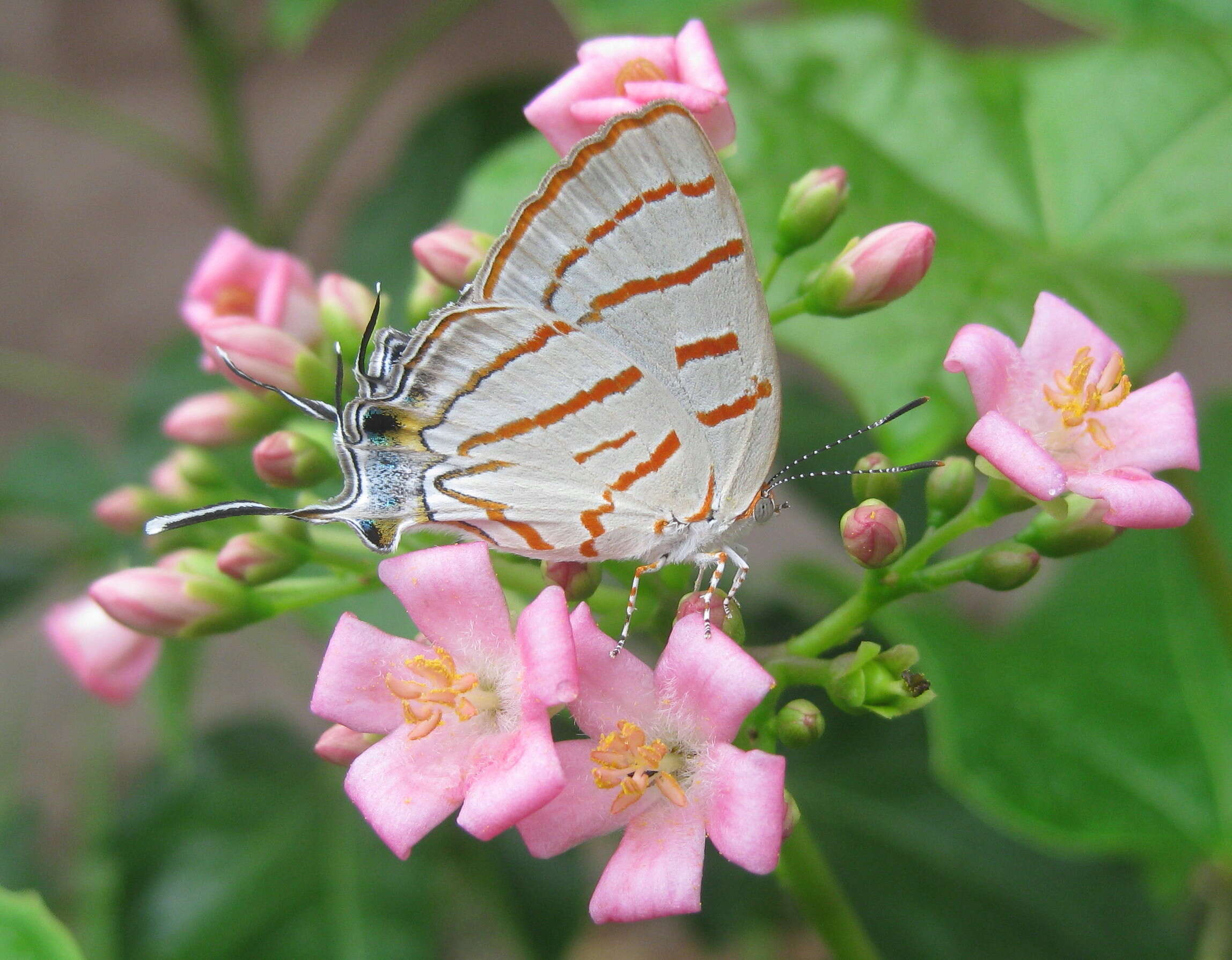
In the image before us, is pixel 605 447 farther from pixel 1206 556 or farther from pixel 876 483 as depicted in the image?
pixel 1206 556

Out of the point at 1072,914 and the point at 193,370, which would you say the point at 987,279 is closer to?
the point at 1072,914

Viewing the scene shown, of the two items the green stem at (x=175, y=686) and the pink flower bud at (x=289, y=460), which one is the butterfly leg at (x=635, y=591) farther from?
the green stem at (x=175, y=686)

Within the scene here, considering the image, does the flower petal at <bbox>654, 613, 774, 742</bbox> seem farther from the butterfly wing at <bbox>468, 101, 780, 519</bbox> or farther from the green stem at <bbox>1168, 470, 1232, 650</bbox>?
the green stem at <bbox>1168, 470, 1232, 650</bbox>

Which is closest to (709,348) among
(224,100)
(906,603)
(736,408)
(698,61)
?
(736,408)

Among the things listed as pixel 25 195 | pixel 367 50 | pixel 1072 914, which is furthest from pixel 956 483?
pixel 25 195

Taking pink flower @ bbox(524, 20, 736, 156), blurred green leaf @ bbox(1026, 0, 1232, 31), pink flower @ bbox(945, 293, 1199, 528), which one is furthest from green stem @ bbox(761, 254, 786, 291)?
blurred green leaf @ bbox(1026, 0, 1232, 31)

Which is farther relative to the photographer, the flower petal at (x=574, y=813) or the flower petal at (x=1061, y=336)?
the flower petal at (x=1061, y=336)

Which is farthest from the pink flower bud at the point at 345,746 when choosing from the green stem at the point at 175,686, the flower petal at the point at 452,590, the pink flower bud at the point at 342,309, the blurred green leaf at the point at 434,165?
the blurred green leaf at the point at 434,165
